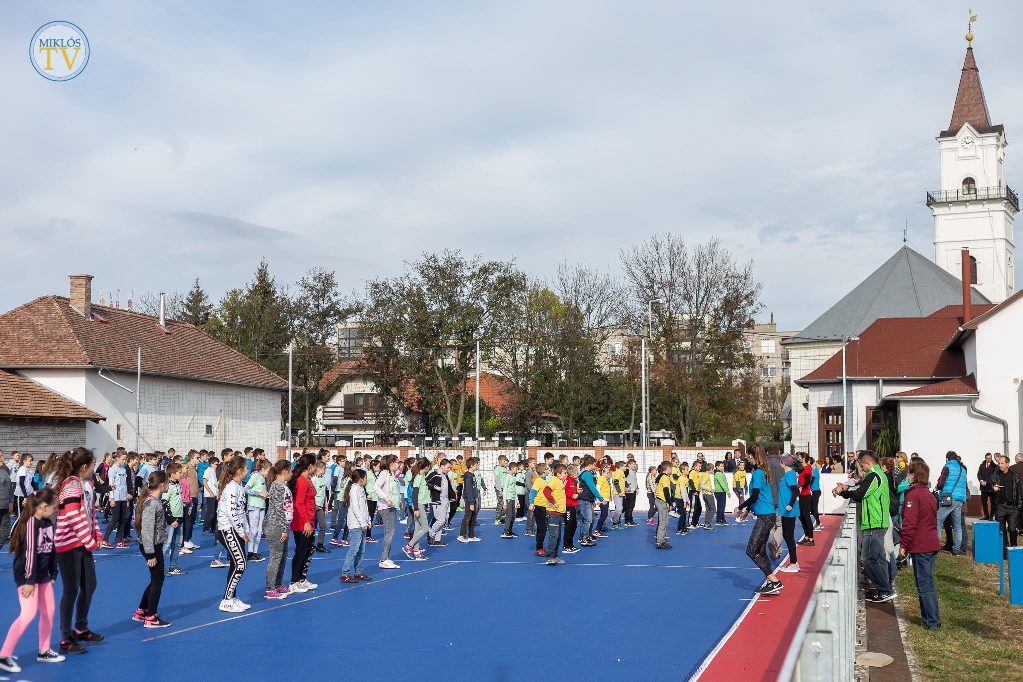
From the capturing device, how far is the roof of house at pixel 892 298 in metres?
55.6

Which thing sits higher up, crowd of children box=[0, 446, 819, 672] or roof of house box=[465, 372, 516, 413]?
roof of house box=[465, 372, 516, 413]

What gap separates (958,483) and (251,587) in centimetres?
1310

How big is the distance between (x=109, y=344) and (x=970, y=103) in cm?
5733

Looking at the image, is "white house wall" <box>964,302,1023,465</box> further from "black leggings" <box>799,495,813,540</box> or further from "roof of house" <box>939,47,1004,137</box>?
"roof of house" <box>939,47,1004,137</box>

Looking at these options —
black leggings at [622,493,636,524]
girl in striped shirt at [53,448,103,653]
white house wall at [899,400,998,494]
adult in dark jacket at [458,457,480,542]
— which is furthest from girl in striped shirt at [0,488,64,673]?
white house wall at [899,400,998,494]

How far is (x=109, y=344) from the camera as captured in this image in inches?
1572

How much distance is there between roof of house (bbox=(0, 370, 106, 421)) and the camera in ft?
106

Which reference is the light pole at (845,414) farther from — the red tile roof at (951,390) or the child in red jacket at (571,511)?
the child in red jacket at (571,511)

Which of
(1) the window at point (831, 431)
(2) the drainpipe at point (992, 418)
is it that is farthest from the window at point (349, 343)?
(2) the drainpipe at point (992, 418)

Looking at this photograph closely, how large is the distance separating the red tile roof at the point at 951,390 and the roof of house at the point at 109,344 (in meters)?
29.2

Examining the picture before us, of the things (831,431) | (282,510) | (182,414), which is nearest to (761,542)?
(282,510)

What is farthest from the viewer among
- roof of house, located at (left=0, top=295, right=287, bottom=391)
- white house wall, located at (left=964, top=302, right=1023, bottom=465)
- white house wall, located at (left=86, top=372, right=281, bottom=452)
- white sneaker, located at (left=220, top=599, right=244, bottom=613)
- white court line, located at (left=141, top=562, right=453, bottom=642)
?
white house wall, located at (left=86, top=372, right=281, bottom=452)

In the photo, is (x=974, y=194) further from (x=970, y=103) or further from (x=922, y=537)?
(x=922, y=537)

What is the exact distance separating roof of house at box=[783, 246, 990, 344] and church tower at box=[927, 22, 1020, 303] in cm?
673
